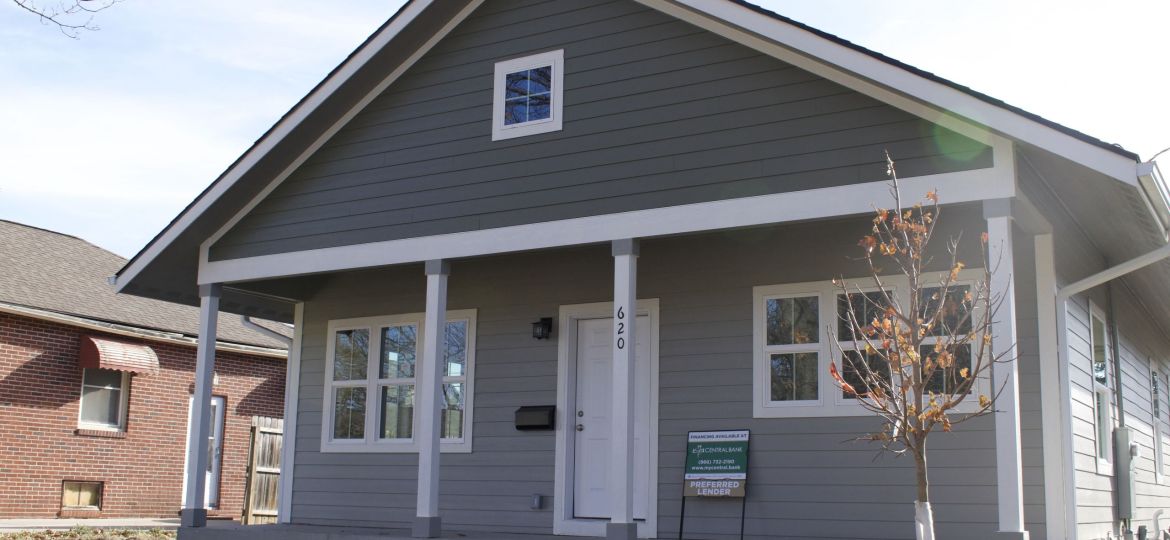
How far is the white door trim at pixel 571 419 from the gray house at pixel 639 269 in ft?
0.09

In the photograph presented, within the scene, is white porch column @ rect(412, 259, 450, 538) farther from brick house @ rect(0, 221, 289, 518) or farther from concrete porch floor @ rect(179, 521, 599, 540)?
brick house @ rect(0, 221, 289, 518)

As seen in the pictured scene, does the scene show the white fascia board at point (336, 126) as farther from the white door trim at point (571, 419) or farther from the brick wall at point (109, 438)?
the brick wall at point (109, 438)

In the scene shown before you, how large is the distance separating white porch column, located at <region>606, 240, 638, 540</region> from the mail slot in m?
2.09

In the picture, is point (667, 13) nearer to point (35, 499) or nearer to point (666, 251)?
point (666, 251)

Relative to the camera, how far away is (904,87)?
7.95m

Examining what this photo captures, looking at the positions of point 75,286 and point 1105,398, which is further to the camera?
point 75,286

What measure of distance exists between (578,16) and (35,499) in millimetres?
11678

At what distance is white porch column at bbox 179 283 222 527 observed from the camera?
36.2 feet

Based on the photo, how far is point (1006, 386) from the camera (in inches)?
297

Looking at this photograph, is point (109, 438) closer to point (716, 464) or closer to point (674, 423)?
point (674, 423)

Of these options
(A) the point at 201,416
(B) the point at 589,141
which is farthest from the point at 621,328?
(A) the point at 201,416

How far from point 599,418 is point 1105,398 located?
470 centimetres

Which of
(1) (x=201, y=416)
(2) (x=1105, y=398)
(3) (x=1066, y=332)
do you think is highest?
(3) (x=1066, y=332)

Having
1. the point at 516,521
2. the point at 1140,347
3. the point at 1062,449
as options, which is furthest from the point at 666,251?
the point at 1140,347
